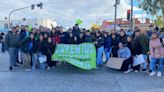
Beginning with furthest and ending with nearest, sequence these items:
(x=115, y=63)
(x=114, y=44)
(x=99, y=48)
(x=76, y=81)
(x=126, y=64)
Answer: (x=99, y=48), (x=114, y=44), (x=115, y=63), (x=126, y=64), (x=76, y=81)

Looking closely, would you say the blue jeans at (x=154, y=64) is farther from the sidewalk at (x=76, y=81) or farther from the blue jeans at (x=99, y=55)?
the blue jeans at (x=99, y=55)

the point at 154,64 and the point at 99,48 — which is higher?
the point at 99,48

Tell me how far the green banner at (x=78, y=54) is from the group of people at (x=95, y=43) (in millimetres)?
429

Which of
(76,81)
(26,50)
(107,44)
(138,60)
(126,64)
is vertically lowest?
(76,81)

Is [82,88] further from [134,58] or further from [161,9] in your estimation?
[161,9]

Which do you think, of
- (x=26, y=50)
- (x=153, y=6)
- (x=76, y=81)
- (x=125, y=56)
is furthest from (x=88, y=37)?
(x=153, y=6)

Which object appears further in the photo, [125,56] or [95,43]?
[95,43]

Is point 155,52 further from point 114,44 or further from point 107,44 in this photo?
point 107,44

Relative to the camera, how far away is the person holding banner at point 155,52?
1642 cm

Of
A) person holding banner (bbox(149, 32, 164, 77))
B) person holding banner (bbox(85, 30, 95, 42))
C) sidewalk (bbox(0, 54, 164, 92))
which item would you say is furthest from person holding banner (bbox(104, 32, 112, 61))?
person holding banner (bbox(149, 32, 164, 77))

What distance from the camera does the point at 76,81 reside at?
47.3 feet

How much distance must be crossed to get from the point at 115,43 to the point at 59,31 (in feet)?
8.61

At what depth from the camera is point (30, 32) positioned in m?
18.7

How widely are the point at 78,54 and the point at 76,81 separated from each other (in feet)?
10.5
